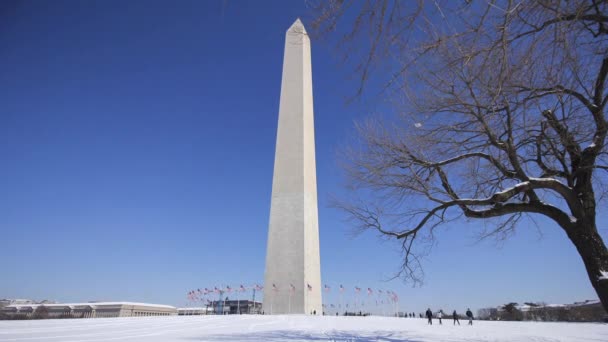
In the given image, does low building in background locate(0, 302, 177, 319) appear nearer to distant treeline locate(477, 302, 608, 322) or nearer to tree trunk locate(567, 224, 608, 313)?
distant treeline locate(477, 302, 608, 322)

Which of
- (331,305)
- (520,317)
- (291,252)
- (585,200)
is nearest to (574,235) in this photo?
(585,200)

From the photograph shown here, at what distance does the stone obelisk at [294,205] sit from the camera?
3033 cm

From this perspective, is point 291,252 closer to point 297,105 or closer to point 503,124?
point 297,105

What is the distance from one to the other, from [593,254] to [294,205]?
88.0ft

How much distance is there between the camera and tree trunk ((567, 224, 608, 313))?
19.2 ft

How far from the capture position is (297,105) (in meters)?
34.1

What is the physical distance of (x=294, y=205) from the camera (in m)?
32.3

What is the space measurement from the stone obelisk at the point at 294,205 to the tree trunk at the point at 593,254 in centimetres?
2487

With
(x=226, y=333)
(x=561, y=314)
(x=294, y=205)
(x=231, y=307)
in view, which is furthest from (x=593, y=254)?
(x=231, y=307)

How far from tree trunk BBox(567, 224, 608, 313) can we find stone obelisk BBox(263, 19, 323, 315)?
2487cm

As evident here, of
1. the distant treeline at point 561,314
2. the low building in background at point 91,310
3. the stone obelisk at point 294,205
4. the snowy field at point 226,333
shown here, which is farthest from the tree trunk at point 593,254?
the low building in background at point 91,310

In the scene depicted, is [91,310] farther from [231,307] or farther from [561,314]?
[561,314]

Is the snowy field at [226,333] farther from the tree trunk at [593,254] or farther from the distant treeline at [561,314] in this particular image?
the distant treeline at [561,314]

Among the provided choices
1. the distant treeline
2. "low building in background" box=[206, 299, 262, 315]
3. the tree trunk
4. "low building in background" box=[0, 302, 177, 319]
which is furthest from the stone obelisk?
"low building in background" box=[0, 302, 177, 319]
